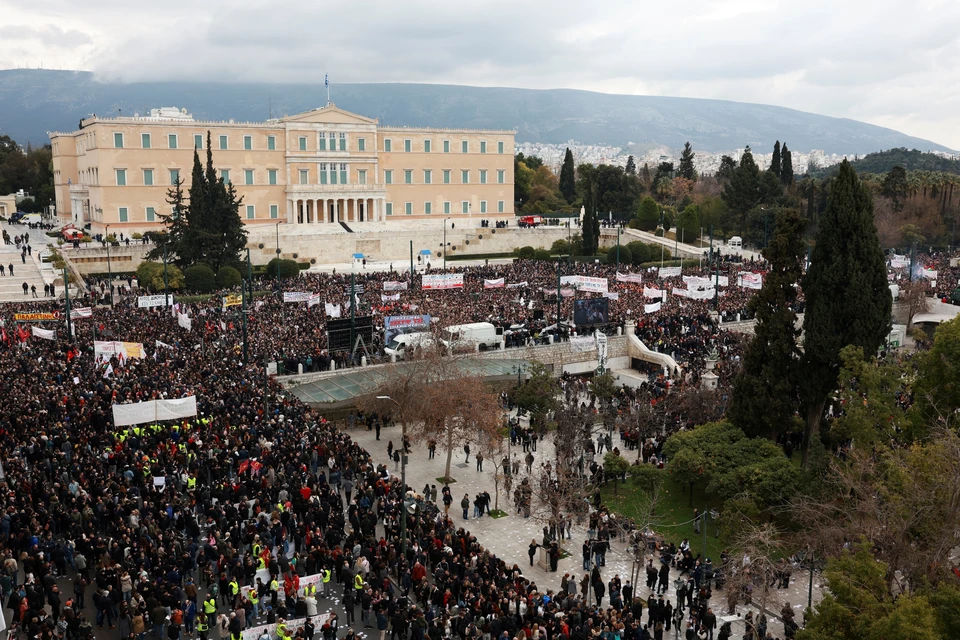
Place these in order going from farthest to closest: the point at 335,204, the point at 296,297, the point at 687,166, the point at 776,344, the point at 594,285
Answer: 1. the point at 687,166
2. the point at 335,204
3. the point at 594,285
4. the point at 296,297
5. the point at 776,344

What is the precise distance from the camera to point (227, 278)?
162 ft

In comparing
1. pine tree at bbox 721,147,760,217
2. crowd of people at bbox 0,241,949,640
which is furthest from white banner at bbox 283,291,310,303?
pine tree at bbox 721,147,760,217

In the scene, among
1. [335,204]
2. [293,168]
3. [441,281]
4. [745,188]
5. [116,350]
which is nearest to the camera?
[116,350]

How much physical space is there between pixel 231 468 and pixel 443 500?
222 inches

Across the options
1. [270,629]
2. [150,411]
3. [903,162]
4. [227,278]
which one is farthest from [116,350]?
[903,162]

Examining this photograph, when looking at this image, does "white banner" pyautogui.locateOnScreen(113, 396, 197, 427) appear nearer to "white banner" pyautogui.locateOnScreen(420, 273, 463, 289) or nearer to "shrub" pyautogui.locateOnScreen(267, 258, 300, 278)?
"white banner" pyautogui.locateOnScreen(420, 273, 463, 289)

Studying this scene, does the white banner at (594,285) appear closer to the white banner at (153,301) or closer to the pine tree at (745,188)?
the white banner at (153,301)

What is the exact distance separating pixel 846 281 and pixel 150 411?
18808 mm

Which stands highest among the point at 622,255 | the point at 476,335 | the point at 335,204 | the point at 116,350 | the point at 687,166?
the point at 687,166

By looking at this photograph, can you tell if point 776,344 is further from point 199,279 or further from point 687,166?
point 687,166

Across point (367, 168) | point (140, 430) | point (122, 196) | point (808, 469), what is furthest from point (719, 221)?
point (140, 430)

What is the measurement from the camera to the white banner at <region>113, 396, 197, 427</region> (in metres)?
22.5

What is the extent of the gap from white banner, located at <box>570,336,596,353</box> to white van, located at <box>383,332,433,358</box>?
6.48 meters

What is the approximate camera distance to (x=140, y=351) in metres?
28.5
